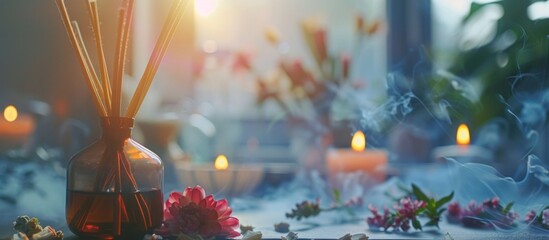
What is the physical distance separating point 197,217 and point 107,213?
74mm

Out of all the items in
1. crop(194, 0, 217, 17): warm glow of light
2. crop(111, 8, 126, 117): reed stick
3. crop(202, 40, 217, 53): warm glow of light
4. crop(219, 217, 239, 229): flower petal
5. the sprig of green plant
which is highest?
crop(194, 0, 217, 17): warm glow of light

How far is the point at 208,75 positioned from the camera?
1.69m

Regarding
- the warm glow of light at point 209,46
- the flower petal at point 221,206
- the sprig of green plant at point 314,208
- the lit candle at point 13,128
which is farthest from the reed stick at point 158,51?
the warm glow of light at point 209,46

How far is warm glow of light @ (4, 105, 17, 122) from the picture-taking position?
0.90 m

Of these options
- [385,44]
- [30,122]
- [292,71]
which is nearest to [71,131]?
[30,122]

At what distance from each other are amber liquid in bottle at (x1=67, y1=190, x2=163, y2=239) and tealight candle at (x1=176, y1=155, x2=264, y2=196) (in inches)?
12.3

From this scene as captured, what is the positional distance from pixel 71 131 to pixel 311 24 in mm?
584

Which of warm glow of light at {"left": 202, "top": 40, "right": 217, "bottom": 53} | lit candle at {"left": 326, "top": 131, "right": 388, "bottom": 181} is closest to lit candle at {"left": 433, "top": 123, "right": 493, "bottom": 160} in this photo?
lit candle at {"left": 326, "top": 131, "right": 388, "bottom": 181}

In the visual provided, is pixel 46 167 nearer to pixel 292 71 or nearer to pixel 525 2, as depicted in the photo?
pixel 292 71

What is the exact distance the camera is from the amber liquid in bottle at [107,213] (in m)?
0.47

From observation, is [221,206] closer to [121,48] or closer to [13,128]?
[121,48]

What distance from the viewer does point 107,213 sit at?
0.47 metres

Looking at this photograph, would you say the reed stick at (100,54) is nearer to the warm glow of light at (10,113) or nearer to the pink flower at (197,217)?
the pink flower at (197,217)

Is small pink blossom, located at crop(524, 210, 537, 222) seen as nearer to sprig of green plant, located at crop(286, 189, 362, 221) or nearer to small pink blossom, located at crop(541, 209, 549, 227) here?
small pink blossom, located at crop(541, 209, 549, 227)
